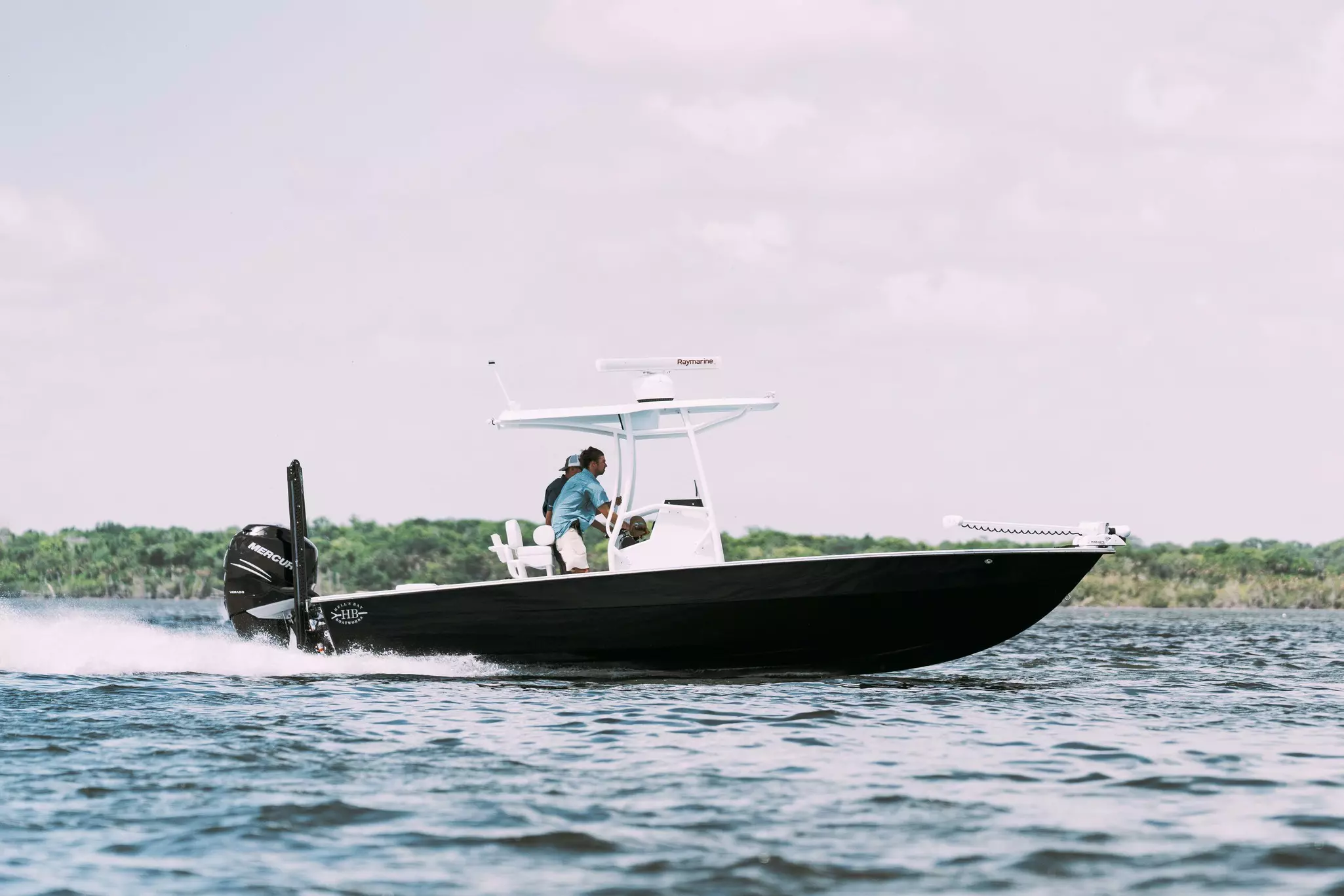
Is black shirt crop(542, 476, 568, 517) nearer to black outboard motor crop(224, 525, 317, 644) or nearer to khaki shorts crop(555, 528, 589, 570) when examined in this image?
khaki shorts crop(555, 528, 589, 570)

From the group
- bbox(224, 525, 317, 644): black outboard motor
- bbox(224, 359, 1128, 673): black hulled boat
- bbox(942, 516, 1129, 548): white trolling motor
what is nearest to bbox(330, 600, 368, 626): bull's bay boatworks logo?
bbox(224, 359, 1128, 673): black hulled boat

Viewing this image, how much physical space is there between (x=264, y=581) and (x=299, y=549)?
782 mm

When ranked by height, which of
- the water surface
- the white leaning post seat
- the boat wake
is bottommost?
the water surface

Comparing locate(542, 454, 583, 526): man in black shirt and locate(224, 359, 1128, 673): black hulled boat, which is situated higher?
locate(542, 454, 583, 526): man in black shirt

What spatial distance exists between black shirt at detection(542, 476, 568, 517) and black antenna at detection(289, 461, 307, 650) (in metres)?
2.40

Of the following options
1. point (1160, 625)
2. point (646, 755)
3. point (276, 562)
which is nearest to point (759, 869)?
point (646, 755)

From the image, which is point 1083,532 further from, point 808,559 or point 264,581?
point 264,581

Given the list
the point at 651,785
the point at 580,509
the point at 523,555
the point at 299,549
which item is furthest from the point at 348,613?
the point at 651,785

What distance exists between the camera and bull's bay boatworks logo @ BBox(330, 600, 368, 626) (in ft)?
45.2

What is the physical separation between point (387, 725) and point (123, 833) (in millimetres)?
3610

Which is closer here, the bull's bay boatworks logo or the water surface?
the water surface

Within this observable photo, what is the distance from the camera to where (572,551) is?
13.6 m

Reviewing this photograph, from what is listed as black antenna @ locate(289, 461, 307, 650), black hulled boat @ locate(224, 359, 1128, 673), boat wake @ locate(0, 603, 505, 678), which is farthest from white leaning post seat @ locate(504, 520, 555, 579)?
black antenna @ locate(289, 461, 307, 650)

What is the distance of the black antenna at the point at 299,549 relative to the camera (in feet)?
46.3
